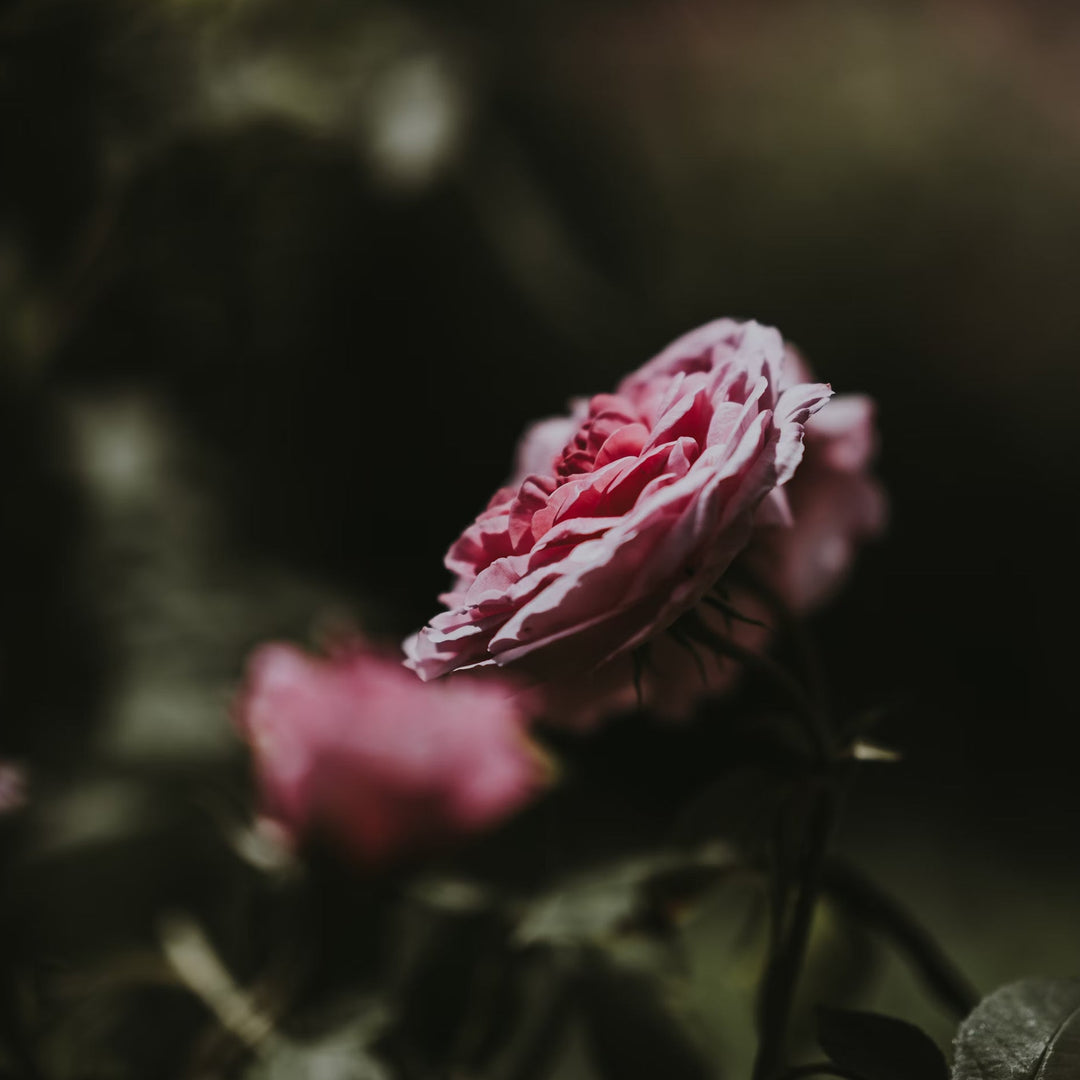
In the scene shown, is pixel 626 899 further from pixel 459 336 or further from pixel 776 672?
pixel 459 336

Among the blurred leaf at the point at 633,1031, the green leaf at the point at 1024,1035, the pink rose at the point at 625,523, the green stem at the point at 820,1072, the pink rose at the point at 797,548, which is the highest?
the pink rose at the point at 625,523

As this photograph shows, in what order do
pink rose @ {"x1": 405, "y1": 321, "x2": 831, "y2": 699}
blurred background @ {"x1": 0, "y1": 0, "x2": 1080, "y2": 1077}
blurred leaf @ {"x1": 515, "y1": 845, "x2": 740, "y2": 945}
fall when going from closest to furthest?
pink rose @ {"x1": 405, "y1": 321, "x2": 831, "y2": 699} → blurred leaf @ {"x1": 515, "y1": 845, "x2": 740, "y2": 945} → blurred background @ {"x1": 0, "y1": 0, "x2": 1080, "y2": 1077}

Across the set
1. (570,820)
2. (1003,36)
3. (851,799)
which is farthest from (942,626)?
(1003,36)

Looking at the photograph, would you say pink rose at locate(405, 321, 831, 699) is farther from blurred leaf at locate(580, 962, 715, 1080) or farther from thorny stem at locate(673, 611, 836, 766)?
blurred leaf at locate(580, 962, 715, 1080)

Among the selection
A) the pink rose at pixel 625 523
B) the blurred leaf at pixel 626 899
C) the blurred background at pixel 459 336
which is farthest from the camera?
the blurred background at pixel 459 336

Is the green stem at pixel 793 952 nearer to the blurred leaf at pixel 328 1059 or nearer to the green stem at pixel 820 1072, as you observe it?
the green stem at pixel 820 1072

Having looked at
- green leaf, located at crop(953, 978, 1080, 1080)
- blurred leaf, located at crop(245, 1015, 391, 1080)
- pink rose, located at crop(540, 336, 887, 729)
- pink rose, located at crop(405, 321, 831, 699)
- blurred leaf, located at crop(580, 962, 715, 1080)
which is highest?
pink rose, located at crop(405, 321, 831, 699)

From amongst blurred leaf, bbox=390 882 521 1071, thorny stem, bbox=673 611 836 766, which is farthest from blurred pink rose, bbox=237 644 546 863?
thorny stem, bbox=673 611 836 766

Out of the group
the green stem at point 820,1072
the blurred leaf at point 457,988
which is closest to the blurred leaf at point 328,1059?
the blurred leaf at point 457,988
